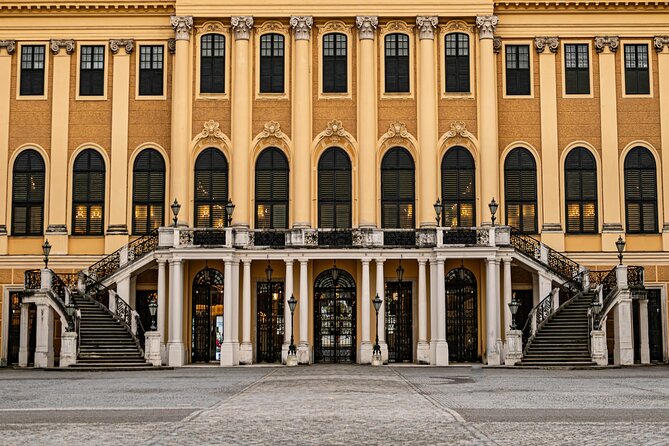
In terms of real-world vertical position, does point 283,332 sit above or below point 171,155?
below

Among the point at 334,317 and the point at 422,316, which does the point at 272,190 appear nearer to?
the point at 334,317

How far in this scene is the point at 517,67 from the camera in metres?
49.3

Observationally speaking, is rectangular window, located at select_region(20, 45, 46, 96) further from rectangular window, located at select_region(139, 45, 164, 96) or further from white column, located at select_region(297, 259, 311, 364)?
white column, located at select_region(297, 259, 311, 364)

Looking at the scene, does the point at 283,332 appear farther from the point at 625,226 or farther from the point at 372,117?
the point at 625,226

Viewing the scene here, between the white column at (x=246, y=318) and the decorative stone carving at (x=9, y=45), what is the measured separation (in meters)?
14.6

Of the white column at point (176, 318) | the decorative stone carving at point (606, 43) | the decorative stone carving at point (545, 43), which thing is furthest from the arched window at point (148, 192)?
the decorative stone carving at point (606, 43)

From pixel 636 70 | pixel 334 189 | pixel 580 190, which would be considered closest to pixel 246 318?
pixel 334 189

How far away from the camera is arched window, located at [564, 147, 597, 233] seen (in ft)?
159

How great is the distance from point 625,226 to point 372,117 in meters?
12.1

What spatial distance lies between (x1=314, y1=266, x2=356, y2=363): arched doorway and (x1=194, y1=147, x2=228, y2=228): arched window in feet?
17.3

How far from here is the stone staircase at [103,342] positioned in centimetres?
4203

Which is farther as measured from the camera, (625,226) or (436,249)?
(625,226)

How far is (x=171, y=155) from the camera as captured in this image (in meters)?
48.2

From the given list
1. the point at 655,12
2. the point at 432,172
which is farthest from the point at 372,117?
the point at 655,12
